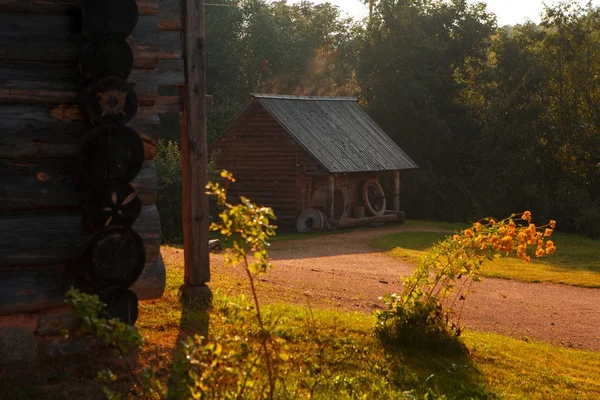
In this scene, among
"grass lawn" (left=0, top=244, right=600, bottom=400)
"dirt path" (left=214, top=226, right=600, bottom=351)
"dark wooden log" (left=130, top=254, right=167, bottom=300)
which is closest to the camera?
"grass lawn" (left=0, top=244, right=600, bottom=400)

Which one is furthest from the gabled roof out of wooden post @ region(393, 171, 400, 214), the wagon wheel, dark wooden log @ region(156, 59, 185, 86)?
dark wooden log @ region(156, 59, 185, 86)

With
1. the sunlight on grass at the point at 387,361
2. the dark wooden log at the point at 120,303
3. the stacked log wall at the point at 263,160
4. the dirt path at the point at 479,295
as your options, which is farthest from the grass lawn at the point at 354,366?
the stacked log wall at the point at 263,160

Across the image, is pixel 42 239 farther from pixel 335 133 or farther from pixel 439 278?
pixel 335 133

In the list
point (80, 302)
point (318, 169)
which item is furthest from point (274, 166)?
point (80, 302)

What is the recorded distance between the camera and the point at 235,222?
455 centimetres

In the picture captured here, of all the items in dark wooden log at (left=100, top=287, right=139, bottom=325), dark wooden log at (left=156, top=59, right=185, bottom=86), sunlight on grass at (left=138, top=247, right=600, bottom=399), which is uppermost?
dark wooden log at (left=156, top=59, right=185, bottom=86)

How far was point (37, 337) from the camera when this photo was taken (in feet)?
22.2

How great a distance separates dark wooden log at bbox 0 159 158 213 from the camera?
6.59 metres

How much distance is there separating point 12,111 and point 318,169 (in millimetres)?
23597

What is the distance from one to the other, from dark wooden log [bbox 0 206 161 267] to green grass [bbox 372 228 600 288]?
14066 millimetres

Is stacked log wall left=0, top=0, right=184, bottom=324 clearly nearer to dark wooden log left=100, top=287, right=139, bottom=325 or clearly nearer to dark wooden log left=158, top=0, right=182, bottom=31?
dark wooden log left=100, top=287, right=139, bottom=325

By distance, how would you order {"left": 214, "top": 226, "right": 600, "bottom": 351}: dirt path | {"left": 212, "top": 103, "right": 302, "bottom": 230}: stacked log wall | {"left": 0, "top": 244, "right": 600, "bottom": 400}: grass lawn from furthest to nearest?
{"left": 212, "top": 103, "right": 302, "bottom": 230}: stacked log wall → {"left": 214, "top": 226, "right": 600, "bottom": 351}: dirt path → {"left": 0, "top": 244, "right": 600, "bottom": 400}: grass lawn

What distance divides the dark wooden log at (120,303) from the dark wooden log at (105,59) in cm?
174

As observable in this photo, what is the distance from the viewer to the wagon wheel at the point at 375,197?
33.1 metres
